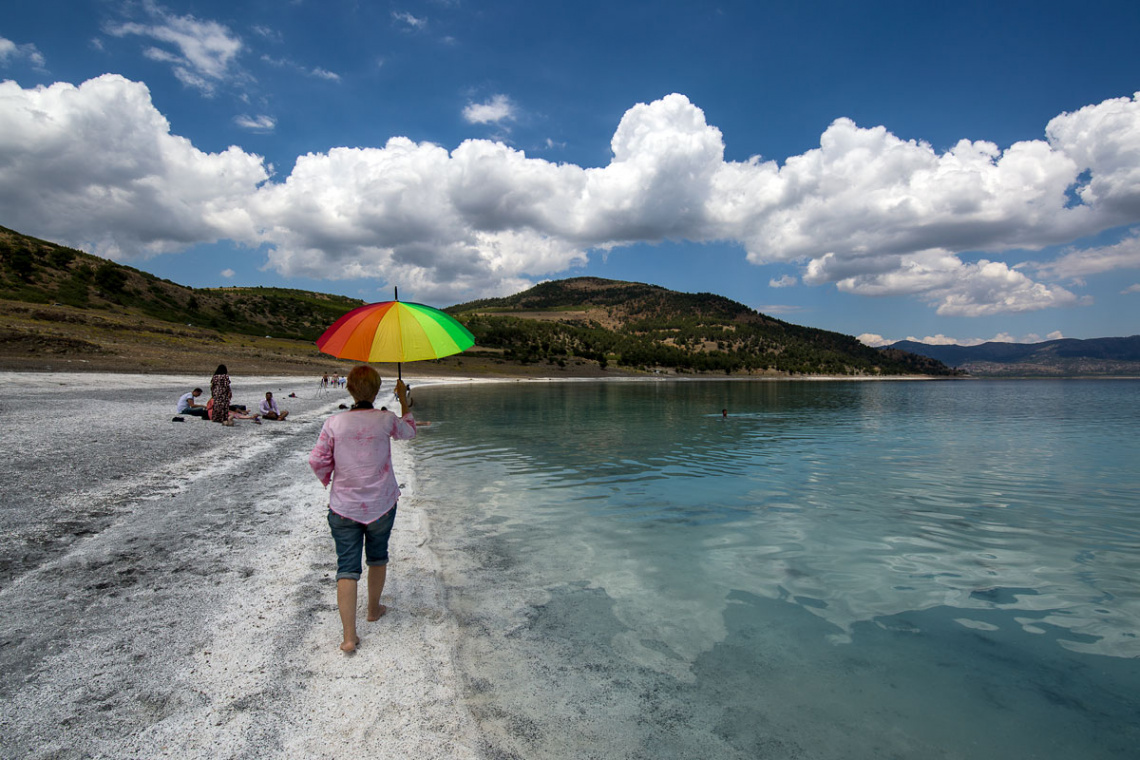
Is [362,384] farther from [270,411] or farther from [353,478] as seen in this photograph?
[270,411]

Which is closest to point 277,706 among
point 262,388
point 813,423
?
point 813,423

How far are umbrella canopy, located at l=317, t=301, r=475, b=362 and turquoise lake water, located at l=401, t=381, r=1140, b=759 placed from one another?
135 inches

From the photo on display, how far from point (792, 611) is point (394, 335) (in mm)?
6621

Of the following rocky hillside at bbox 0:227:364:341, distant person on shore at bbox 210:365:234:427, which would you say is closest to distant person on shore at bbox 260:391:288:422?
distant person on shore at bbox 210:365:234:427

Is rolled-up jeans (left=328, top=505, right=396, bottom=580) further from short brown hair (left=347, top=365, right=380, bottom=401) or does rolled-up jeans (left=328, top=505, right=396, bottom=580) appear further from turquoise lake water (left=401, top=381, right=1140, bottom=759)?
turquoise lake water (left=401, top=381, right=1140, bottom=759)

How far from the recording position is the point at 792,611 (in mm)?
7711

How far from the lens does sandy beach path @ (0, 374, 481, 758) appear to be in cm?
423

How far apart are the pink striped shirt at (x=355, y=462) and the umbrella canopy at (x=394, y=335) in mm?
788

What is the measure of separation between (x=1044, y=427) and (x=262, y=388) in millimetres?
58558

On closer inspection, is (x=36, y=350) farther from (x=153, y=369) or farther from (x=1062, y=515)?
(x=1062, y=515)

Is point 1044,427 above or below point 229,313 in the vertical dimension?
below

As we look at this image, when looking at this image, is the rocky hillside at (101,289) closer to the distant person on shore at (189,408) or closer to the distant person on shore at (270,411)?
the distant person on shore at (270,411)

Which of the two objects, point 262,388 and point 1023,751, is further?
point 262,388

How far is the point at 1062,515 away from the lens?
13.5 metres
